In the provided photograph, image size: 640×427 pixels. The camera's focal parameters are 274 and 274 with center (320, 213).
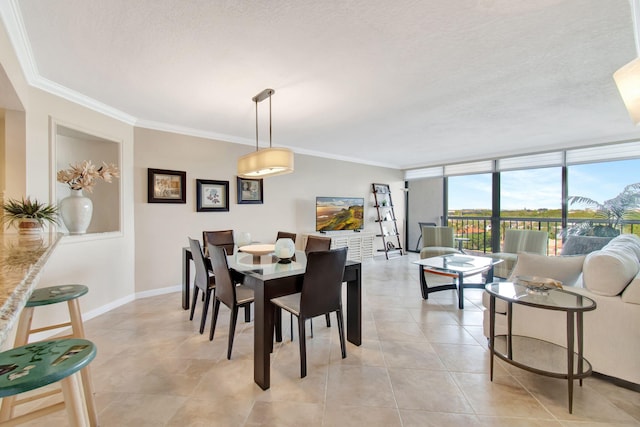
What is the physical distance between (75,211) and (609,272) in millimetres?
4490

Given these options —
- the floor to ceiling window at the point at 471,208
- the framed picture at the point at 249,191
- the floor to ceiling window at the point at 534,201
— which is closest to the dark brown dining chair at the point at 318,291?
the framed picture at the point at 249,191

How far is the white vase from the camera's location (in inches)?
107

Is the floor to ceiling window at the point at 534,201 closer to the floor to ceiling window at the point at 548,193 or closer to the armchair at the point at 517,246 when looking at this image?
the floor to ceiling window at the point at 548,193

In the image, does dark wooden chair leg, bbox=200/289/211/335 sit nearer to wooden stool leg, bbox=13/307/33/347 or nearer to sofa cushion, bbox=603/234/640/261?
wooden stool leg, bbox=13/307/33/347

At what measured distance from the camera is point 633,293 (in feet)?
5.69

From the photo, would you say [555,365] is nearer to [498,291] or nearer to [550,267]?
[498,291]

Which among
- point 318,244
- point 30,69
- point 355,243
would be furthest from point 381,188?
point 30,69

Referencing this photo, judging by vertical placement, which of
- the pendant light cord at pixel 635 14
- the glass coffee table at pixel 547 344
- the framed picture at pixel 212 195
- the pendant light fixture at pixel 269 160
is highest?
the pendant light cord at pixel 635 14

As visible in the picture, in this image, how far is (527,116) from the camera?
344 centimetres

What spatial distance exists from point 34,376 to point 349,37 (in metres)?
2.22

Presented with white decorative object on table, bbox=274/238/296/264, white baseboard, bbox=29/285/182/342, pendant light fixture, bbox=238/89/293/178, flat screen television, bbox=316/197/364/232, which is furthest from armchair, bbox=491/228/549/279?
white baseboard, bbox=29/285/182/342

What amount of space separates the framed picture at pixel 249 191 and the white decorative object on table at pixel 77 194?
5.95 feet

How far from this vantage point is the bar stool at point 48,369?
0.81 meters

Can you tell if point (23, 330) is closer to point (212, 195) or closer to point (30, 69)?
point (30, 69)
